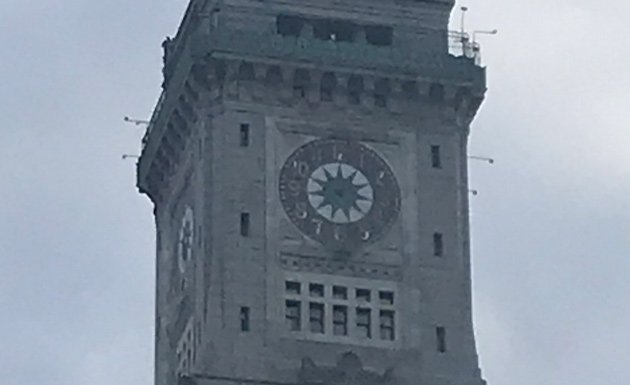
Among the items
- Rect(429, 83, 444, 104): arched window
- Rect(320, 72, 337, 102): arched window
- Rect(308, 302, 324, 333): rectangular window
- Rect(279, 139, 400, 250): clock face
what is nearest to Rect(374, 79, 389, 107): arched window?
Rect(320, 72, 337, 102): arched window

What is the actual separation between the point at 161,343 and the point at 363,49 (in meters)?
16.6

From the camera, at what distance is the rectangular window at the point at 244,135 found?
160 m

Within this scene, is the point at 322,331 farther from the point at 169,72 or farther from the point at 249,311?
the point at 169,72

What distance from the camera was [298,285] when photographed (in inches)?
6201

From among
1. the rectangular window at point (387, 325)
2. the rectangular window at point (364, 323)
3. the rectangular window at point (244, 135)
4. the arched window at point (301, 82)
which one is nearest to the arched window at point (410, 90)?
the arched window at point (301, 82)

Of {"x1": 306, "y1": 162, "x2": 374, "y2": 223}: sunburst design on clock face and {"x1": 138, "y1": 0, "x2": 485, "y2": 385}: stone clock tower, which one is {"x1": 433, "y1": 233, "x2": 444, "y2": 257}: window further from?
{"x1": 306, "y1": 162, "x2": 374, "y2": 223}: sunburst design on clock face

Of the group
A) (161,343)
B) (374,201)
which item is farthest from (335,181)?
(161,343)

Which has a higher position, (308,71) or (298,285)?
(308,71)

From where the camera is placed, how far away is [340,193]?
15962 cm

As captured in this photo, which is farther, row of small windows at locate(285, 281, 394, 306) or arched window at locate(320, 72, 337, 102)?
arched window at locate(320, 72, 337, 102)

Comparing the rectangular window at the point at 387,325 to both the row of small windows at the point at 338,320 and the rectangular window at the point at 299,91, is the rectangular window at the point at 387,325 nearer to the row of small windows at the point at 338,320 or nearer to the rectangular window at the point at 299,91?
the row of small windows at the point at 338,320

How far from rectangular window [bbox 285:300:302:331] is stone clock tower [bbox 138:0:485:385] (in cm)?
10

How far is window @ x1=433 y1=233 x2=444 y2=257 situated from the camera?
525 ft

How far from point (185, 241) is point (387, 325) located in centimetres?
1077
